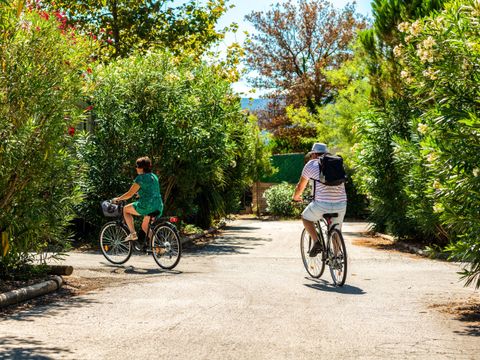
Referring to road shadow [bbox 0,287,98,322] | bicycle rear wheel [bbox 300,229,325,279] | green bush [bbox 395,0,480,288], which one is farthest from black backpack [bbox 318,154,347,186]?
road shadow [bbox 0,287,98,322]

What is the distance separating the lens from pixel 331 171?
10789mm

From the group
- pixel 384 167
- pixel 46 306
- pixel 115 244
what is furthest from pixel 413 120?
pixel 46 306

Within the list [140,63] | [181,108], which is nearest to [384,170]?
[181,108]

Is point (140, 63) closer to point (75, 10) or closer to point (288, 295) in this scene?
point (288, 295)

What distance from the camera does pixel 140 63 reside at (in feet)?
58.9

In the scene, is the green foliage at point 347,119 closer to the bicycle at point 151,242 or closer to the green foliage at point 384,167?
the green foliage at point 384,167

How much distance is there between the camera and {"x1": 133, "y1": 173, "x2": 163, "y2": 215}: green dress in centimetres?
1289

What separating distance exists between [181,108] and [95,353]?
12.0m

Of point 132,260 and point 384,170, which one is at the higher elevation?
point 384,170

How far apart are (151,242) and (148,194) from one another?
792mm

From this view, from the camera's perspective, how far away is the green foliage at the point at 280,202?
37438 millimetres

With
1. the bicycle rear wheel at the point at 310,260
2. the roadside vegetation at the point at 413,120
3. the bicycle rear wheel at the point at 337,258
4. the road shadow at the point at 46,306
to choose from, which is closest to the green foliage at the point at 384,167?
the roadside vegetation at the point at 413,120

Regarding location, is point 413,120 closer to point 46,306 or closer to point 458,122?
point 458,122

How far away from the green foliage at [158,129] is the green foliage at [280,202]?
17747 millimetres
